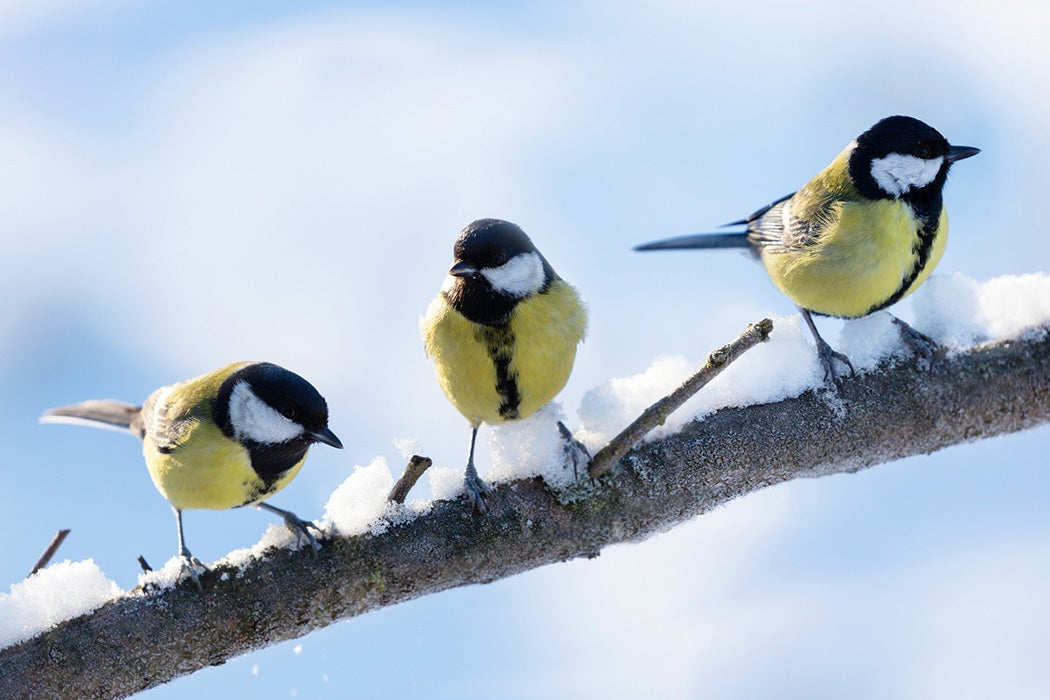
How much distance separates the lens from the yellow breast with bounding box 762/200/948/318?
8.52 feet

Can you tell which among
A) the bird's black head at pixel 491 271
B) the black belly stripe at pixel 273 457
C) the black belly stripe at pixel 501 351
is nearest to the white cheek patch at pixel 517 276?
the bird's black head at pixel 491 271

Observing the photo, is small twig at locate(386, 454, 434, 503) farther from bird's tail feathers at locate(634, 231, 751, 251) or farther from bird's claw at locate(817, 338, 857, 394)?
bird's tail feathers at locate(634, 231, 751, 251)

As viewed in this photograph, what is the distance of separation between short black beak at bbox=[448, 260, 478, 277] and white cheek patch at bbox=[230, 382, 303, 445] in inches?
27.7

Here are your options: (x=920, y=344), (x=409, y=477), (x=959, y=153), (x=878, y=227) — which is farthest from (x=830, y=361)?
(x=409, y=477)

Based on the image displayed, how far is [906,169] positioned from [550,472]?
1.52m

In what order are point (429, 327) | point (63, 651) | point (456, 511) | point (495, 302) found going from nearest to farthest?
point (63, 651) → point (456, 511) → point (495, 302) → point (429, 327)

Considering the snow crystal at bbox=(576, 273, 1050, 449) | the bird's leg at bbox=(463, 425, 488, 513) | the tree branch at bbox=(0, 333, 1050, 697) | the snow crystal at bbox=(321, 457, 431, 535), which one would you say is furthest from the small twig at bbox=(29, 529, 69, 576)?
the snow crystal at bbox=(576, 273, 1050, 449)

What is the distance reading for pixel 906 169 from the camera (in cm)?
264

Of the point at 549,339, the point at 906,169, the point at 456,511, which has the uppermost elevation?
the point at 906,169

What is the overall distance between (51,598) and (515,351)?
1.30m

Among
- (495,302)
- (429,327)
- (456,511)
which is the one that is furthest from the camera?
(429,327)

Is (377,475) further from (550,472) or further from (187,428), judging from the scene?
(187,428)

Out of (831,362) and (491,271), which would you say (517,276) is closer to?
(491,271)

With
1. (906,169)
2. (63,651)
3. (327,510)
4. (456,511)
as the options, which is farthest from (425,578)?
(906,169)
